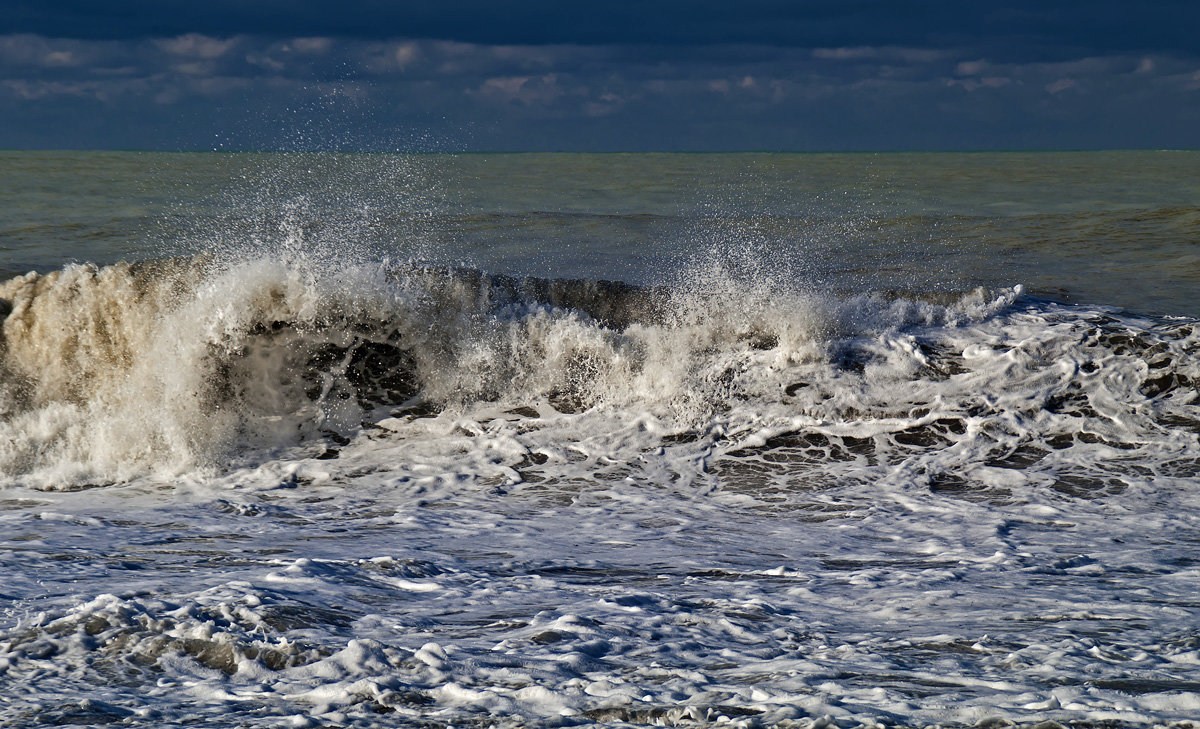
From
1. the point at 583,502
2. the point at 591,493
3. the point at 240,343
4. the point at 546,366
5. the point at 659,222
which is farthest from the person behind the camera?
the point at 659,222

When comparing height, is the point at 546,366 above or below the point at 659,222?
below

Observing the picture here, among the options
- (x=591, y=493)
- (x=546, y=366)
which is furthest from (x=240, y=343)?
(x=591, y=493)

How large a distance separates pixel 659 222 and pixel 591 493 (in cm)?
1230

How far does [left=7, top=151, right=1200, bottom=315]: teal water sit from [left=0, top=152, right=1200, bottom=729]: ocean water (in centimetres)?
32

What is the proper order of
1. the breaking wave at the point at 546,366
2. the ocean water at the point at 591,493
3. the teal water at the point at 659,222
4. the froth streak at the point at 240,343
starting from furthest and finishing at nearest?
the teal water at the point at 659,222 < the froth streak at the point at 240,343 < the breaking wave at the point at 546,366 < the ocean water at the point at 591,493

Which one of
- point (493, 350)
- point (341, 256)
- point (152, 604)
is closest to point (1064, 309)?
point (493, 350)

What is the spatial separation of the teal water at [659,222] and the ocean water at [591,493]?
32cm

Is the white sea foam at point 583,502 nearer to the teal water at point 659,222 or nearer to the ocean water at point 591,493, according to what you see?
the ocean water at point 591,493

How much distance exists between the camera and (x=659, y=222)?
58.2 feet

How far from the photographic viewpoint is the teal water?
1142 centimetres

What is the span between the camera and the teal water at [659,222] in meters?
11.4

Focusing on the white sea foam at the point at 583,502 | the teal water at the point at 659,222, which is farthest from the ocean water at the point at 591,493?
the teal water at the point at 659,222

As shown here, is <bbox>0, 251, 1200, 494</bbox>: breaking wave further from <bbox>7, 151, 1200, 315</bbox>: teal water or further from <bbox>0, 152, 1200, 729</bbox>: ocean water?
<bbox>7, 151, 1200, 315</bbox>: teal water

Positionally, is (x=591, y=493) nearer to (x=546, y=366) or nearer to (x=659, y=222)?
(x=546, y=366)
